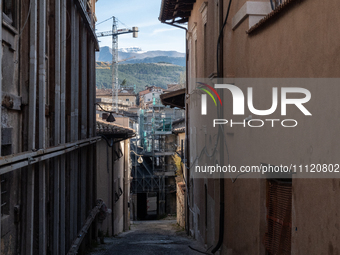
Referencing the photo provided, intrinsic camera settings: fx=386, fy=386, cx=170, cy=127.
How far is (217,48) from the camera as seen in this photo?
790 centimetres

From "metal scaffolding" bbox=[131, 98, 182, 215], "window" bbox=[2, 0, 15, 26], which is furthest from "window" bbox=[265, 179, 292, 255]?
"metal scaffolding" bbox=[131, 98, 182, 215]

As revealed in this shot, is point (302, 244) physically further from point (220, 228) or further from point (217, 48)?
point (217, 48)

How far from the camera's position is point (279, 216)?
5.17m

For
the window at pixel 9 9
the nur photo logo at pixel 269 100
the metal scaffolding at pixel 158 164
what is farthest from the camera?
the metal scaffolding at pixel 158 164

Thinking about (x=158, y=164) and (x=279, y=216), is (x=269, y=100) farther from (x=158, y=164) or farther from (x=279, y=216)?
(x=158, y=164)

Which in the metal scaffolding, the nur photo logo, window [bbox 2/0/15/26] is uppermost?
window [bbox 2/0/15/26]

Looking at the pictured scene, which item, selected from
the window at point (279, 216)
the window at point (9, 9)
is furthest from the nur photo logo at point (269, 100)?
the window at point (9, 9)

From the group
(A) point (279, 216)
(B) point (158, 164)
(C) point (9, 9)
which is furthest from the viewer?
(B) point (158, 164)

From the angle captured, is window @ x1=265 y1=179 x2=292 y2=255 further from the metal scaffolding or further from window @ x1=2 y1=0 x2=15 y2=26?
the metal scaffolding

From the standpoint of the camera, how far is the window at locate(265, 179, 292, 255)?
493 centimetres

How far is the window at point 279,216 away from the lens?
4.93 metres

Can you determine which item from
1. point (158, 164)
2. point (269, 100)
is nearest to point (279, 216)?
point (269, 100)

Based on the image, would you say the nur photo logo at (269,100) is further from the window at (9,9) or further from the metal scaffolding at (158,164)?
the metal scaffolding at (158,164)

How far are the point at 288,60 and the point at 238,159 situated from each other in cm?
274
